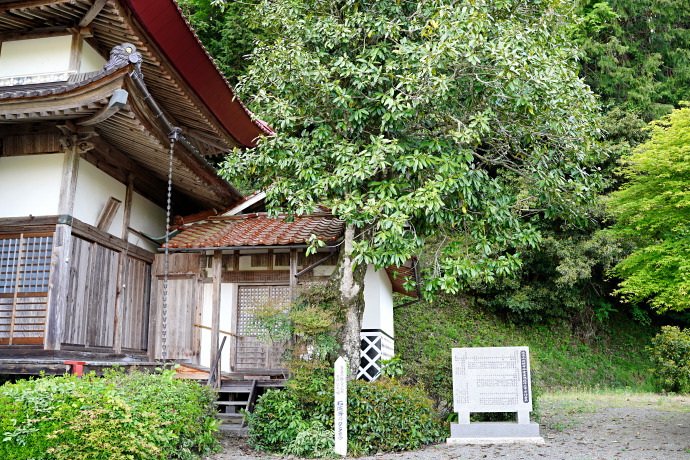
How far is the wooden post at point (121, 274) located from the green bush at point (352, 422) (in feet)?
10.0

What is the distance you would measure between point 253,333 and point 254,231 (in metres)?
2.08

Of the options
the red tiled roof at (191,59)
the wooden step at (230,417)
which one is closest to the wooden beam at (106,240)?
the red tiled roof at (191,59)

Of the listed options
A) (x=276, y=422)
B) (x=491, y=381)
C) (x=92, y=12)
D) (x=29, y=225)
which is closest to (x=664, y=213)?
(x=491, y=381)

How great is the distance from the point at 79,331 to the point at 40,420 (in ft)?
11.8

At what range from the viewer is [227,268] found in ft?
38.2

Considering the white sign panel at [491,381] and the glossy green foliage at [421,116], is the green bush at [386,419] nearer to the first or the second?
the white sign panel at [491,381]

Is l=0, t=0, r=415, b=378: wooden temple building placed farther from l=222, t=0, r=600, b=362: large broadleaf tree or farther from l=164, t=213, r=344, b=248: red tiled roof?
l=222, t=0, r=600, b=362: large broadleaf tree

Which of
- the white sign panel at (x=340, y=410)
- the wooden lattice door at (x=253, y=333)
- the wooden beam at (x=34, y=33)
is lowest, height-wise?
the white sign panel at (x=340, y=410)

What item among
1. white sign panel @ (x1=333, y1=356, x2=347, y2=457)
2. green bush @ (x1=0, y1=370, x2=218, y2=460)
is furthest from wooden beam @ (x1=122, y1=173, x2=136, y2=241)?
white sign panel @ (x1=333, y1=356, x2=347, y2=457)

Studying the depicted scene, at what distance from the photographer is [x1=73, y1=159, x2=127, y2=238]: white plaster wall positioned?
9.10 metres

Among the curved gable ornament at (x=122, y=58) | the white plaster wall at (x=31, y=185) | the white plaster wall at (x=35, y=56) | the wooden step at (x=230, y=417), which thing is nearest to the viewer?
the curved gable ornament at (x=122, y=58)

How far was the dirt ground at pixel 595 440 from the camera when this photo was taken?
773 centimetres

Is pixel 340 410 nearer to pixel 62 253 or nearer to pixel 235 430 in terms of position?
pixel 235 430

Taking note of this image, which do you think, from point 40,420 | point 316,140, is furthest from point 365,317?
point 40,420
